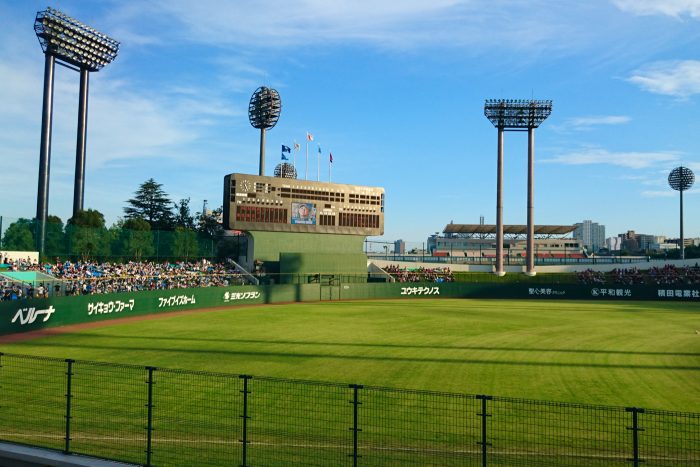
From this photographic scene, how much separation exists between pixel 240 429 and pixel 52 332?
1994 centimetres

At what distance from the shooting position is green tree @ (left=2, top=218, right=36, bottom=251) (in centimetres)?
4381

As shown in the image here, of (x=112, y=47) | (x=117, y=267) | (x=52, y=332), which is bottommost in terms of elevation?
(x=52, y=332)

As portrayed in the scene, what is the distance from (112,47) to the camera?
70375mm

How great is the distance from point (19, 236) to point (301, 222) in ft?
83.1

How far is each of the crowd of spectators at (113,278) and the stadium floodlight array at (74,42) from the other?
30.1 m

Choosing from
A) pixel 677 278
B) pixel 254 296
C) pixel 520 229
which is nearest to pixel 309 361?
pixel 254 296

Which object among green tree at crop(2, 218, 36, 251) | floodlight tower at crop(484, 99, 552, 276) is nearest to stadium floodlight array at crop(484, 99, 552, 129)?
floodlight tower at crop(484, 99, 552, 276)

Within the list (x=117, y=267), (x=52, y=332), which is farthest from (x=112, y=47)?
(x=52, y=332)

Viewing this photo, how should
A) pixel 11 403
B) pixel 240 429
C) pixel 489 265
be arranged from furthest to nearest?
pixel 489 265 → pixel 11 403 → pixel 240 429

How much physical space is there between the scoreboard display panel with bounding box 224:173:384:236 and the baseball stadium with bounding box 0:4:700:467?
0.19 meters

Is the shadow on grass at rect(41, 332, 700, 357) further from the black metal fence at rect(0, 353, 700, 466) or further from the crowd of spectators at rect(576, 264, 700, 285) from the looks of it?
the crowd of spectators at rect(576, 264, 700, 285)

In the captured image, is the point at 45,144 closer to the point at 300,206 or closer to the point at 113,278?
the point at 300,206

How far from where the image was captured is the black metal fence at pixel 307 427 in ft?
32.8

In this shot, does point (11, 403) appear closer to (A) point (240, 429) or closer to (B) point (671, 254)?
(A) point (240, 429)
